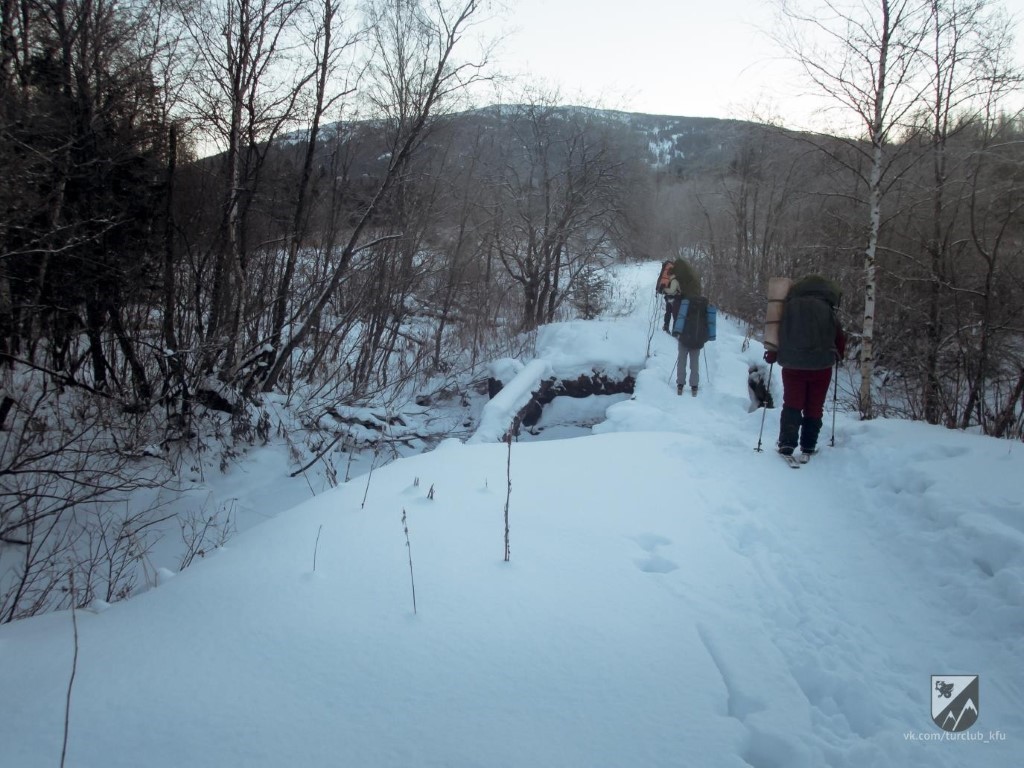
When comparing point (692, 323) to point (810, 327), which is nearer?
point (810, 327)

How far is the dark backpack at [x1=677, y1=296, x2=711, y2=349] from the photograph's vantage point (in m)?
8.58

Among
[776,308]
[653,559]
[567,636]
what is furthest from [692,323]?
[567,636]

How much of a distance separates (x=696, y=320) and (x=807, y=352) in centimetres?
357

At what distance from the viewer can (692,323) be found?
861 cm

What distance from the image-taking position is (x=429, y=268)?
45.1 ft

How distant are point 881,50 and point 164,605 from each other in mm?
9432

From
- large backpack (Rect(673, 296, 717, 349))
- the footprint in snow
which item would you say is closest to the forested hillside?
large backpack (Rect(673, 296, 717, 349))

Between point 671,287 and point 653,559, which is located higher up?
point 671,287

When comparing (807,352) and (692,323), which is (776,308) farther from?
(692,323)

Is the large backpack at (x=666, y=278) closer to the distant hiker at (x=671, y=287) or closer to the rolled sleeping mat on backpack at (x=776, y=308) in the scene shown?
the distant hiker at (x=671, y=287)

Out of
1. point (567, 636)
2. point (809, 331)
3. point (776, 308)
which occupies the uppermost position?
point (776, 308)

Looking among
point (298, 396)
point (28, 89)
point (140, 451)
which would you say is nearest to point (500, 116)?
point (298, 396)

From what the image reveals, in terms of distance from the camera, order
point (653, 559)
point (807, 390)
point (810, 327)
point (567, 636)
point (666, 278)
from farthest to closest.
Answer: point (666, 278), point (807, 390), point (810, 327), point (653, 559), point (567, 636)

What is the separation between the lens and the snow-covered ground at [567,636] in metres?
1.87
